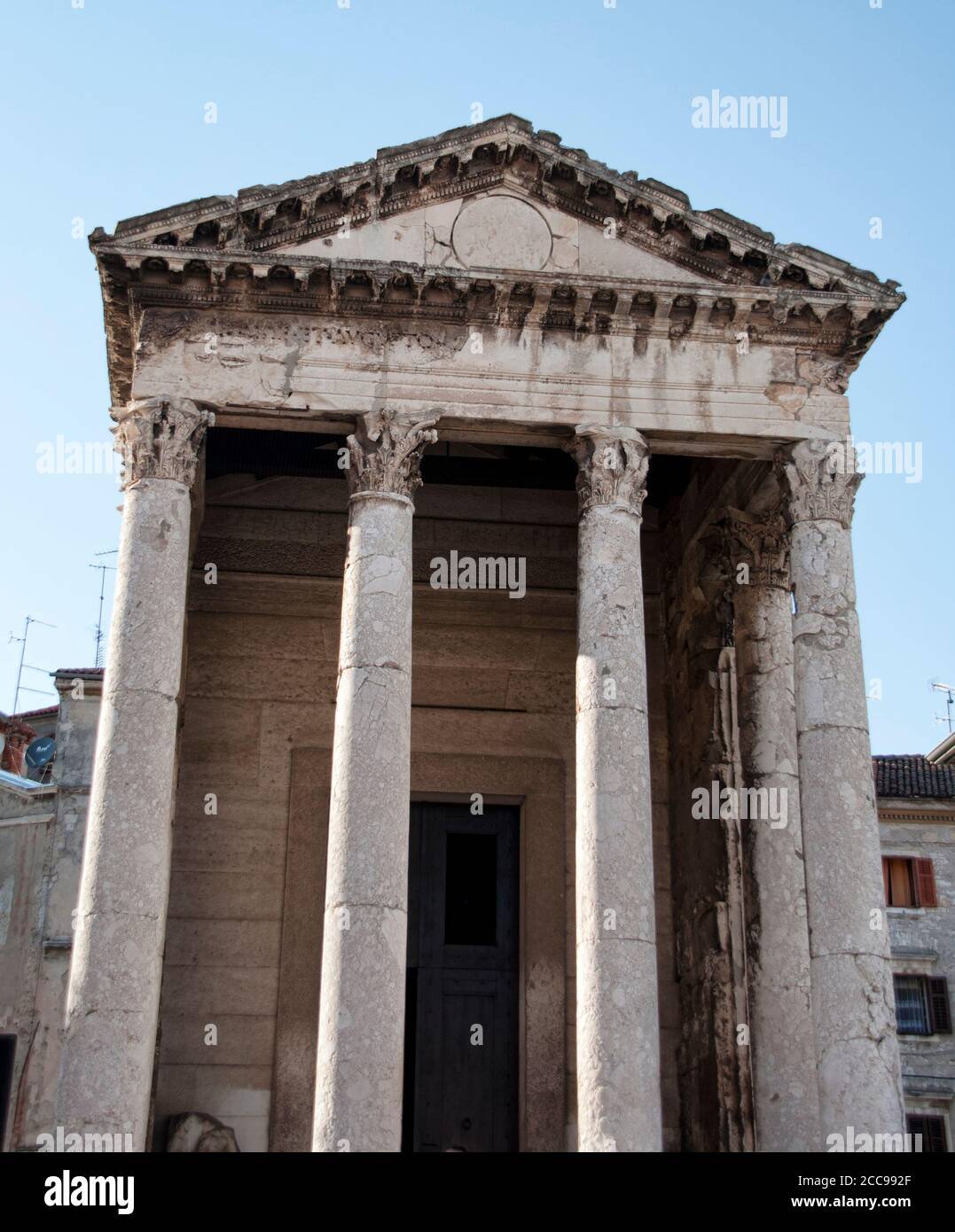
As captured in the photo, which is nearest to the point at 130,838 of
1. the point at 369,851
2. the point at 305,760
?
the point at 369,851

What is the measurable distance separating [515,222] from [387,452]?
2.98 metres

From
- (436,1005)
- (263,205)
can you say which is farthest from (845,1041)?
(263,205)

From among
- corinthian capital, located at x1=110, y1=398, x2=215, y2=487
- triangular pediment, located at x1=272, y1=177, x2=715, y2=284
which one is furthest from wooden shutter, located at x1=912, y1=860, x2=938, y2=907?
corinthian capital, located at x1=110, y1=398, x2=215, y2=487

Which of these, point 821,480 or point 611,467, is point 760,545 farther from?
point 611,467

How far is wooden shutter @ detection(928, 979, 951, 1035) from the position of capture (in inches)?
1148

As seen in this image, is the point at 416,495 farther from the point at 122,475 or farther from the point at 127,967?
the point at 127,967

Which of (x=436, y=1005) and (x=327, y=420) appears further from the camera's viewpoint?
(x=436, y=1005)

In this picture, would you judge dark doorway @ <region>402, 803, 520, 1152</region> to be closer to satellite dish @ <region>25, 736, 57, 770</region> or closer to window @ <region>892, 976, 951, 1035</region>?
satellite dish @ <region>25, 736, 57, 770</region>

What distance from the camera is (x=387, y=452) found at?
49.1 ft

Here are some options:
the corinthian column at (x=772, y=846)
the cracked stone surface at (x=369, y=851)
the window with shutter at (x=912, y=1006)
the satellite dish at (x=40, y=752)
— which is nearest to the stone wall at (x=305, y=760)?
the corinthian column at (x=772, y=846)

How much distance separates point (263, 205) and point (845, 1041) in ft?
31.6
